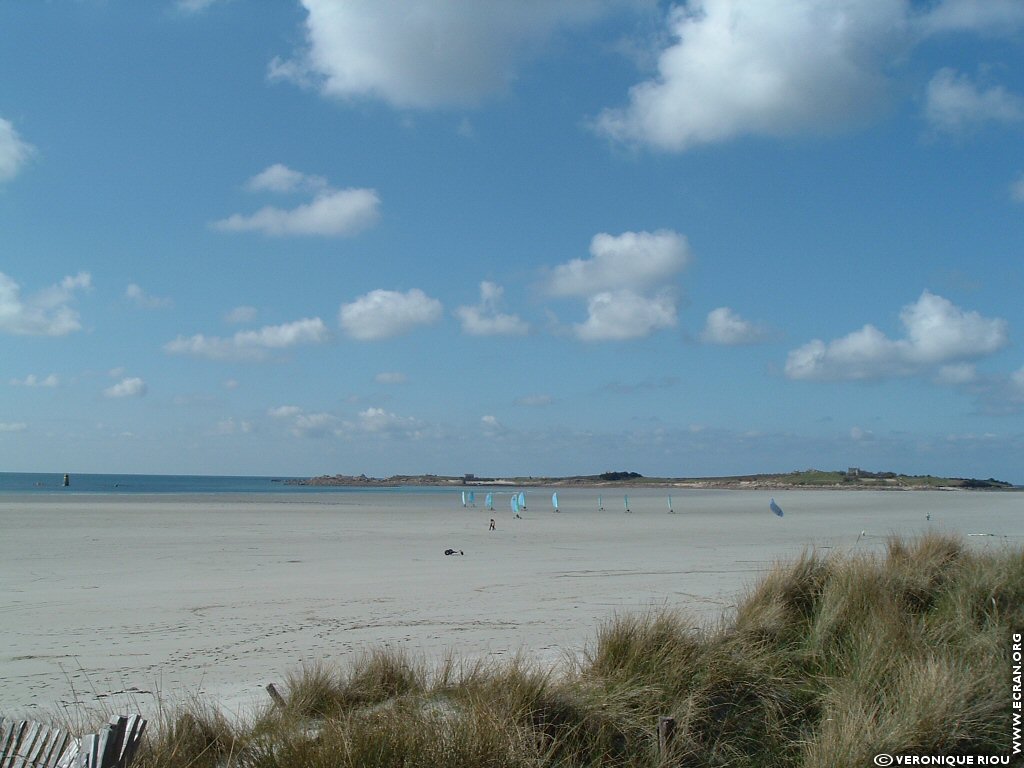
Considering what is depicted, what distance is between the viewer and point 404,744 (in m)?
4.45

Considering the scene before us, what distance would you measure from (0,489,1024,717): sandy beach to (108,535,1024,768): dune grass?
1.22 meters

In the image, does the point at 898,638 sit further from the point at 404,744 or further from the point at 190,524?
the point at 190,524

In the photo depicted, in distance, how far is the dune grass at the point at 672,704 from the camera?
454 centimetres

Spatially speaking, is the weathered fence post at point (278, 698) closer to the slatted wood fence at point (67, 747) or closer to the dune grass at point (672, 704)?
the dune grass at point (672, 704)

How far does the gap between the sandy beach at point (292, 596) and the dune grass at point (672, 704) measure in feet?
4.02

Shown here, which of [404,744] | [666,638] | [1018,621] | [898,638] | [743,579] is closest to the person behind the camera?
[404,744]

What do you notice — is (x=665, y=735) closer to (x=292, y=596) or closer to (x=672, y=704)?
(x=672, y=704)

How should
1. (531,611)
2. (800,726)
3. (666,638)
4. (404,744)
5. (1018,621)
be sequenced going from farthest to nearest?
(531,611), (1018,621), (666,638), (800,726), (404,744)

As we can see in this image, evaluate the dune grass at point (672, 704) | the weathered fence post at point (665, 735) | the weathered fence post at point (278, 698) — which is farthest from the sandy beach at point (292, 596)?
the weathered fence post at point (665, 735)

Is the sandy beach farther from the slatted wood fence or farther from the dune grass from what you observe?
the slatted wood fence

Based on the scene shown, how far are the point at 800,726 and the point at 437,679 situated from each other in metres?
2.70

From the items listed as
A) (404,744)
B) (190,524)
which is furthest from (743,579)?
(190,524)

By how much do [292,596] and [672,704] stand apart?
804cm

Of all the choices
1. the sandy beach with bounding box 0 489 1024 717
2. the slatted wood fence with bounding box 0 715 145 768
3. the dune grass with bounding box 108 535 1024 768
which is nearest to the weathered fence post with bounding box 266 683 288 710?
the dune grass with bounding box 108 535 1024 768
